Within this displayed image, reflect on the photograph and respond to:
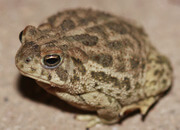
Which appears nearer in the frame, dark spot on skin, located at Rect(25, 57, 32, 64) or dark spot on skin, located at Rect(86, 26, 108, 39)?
dark spot on skin, located at Rect(25, 57, 32, 64)

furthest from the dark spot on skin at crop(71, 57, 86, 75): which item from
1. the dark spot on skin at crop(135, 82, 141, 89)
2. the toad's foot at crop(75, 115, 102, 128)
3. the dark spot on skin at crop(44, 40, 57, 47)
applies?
the toad's foot at crop(75, 115, 102, 128)

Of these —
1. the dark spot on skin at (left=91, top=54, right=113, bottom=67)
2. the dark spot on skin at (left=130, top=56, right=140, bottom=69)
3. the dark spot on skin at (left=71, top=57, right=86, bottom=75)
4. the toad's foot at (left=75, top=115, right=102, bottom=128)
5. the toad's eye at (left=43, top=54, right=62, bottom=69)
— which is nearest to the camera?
the toad's eye at (left=43, top=54, right=62, bottom=69)

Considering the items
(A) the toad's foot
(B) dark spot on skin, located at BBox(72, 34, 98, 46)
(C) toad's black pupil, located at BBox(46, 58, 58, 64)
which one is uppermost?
(B) dark spot on skin, located at BBox(72, 34, 98, 46)

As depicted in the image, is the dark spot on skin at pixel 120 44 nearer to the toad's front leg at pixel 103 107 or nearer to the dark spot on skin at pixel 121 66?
the dark spot on skin at pixel 121 66

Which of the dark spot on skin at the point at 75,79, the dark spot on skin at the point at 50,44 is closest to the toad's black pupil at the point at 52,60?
the dark spot on skin at the point at 50,44

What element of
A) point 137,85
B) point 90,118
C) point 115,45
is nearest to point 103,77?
point 115,45

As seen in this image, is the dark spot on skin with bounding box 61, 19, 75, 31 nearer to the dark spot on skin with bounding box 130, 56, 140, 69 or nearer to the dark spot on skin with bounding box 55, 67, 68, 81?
the dark spot on skin with bounding box 55, 67, 68, 81

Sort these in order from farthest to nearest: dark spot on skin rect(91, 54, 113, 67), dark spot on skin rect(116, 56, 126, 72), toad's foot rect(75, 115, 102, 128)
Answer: toad's foot rect(75, 115, 102, 128), dark spot on skin rect(116, 56, 126, 72), dark spot on skin rect(91, 54, 113, 67)

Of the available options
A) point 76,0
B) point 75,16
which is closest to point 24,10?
point 76,0

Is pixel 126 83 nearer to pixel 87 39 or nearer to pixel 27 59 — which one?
pixel 87 39
